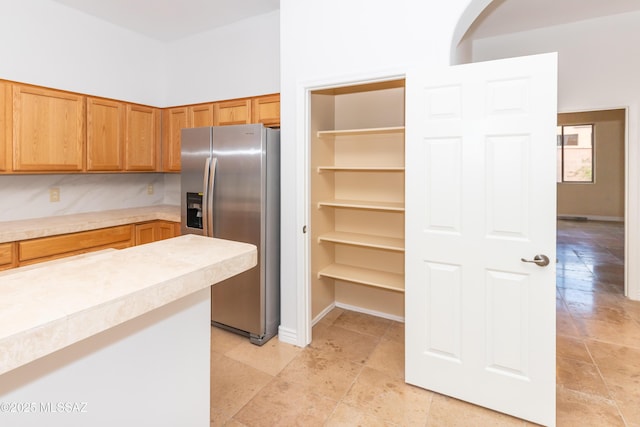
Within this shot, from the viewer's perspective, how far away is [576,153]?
927cm

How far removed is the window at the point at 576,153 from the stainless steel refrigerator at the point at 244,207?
31.0 feet

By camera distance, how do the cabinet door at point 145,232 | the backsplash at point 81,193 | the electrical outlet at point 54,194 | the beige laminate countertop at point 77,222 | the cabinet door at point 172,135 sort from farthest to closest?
the cabinet door at point 172,135
the cabinet door at point 145,232
the electrical outlet at point 54,194
the backsplash at point 81,193
the beige laminate countertop at point 77,222

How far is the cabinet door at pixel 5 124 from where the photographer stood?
2.81 m

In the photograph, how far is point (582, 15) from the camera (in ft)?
12.0

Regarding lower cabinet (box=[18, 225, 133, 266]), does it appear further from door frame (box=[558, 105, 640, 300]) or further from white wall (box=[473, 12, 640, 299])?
door frame (box=[558, 105, 640, 300])

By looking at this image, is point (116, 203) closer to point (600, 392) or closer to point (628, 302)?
point (600, 392)

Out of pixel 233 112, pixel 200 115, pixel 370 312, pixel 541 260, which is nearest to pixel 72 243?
pixel 200 115

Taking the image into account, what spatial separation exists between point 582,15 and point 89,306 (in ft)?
16.2

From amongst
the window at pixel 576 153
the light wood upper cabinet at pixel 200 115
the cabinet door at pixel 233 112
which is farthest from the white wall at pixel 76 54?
the window at pixel 576 153

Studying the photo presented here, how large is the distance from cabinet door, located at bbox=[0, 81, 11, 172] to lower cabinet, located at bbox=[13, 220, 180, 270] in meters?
0.68

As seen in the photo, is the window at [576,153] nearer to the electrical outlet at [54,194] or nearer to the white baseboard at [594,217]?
the white baseboard at [594,217]

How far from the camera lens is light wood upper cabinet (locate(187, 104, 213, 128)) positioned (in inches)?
149

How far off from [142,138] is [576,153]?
10370 mm

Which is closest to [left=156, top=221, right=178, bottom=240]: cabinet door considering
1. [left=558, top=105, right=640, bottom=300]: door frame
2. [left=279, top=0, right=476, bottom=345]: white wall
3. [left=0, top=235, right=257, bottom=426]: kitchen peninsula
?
[left=279, top=0, right=476, bottom=345]: white wall
